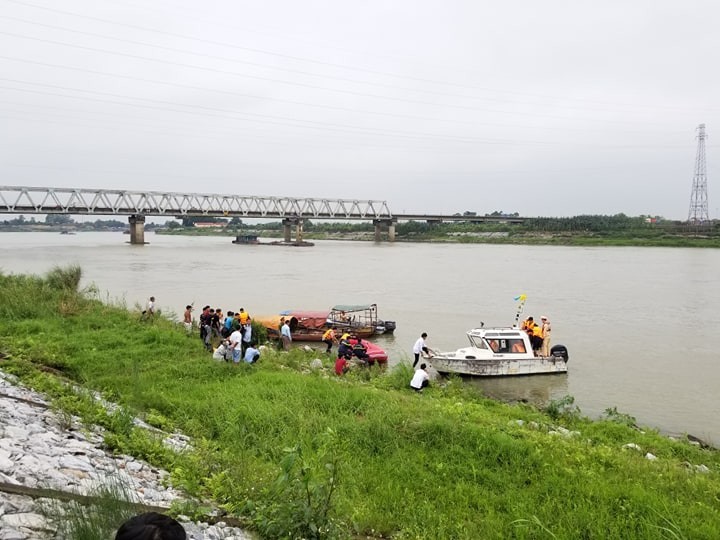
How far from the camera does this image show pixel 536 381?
58.8 ft

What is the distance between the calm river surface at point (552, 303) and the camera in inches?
669

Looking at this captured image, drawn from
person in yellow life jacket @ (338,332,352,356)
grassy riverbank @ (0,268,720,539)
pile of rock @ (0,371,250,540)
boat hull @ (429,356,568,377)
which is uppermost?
pile of rock @ (0,371,250,540)

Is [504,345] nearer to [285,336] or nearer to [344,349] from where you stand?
[344,349]

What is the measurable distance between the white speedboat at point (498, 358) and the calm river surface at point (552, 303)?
0.45 meters

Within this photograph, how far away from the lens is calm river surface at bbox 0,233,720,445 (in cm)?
1698

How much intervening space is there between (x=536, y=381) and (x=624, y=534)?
487 inches

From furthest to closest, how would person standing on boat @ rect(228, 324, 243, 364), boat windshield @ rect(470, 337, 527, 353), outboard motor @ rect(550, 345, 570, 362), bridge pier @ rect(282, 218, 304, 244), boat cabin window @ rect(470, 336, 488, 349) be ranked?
bridge pier @ rect(282, 218, 304, 244)
outboard motor @ rect(550, 345, 570, 362)
boat cabin window @ rect(470, 336, 488, 349)
boat windshield @ rect(470, 337, 527, 353)
person standing on boat @ rect(228, 324, 243, 364)

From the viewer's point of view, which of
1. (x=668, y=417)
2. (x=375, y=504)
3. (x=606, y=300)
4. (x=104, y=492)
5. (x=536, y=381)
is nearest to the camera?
(x=104, y=492)

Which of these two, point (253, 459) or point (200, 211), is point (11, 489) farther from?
point (200, 211)

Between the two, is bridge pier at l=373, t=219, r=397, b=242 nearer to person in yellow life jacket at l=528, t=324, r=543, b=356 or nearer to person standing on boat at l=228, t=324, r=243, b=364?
person in yellow life jacket at l=528, t=324, r=543, b=356

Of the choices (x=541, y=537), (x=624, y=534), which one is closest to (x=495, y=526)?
(x=541, y=537)

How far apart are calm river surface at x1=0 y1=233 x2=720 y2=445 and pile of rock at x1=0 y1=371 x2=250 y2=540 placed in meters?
12.0

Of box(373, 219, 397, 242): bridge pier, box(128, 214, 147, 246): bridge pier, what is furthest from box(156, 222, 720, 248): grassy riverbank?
box(128, 214, 147, 246): bridge pier

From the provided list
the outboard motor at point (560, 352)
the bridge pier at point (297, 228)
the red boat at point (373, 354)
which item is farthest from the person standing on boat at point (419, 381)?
the bridge pier at point (297, 228)
